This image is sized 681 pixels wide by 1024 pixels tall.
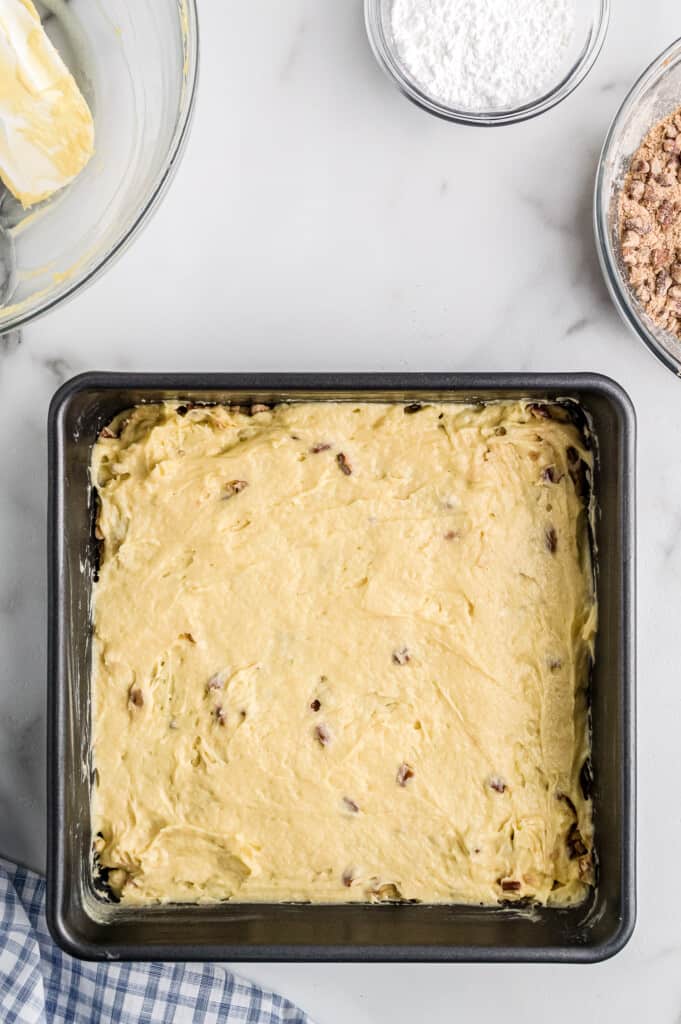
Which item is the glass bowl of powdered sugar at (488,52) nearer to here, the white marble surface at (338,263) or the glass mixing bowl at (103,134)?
the white marble surface at (338,263)

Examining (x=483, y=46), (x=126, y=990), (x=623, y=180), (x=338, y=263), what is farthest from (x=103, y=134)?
(x=126, y=990)

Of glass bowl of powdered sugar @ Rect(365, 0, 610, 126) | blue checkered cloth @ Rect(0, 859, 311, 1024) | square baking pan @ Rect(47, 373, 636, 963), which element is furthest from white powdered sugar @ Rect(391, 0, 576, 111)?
blue checkered cloth @ Rect(0, 859, 311, 1024)

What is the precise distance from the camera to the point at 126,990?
65.8 inches

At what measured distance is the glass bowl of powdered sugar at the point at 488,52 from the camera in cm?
160

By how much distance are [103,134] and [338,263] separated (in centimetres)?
39

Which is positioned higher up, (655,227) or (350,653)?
(655,227)

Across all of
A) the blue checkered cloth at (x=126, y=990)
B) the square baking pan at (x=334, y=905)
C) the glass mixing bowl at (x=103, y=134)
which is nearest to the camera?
the square baking pan at (x=334, y=905)

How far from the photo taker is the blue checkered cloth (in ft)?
5.47

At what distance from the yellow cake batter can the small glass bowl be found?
23 centimetres

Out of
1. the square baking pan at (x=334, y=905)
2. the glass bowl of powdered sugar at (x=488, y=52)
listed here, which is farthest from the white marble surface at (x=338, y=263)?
the square baking pan at (x=334, y=905)

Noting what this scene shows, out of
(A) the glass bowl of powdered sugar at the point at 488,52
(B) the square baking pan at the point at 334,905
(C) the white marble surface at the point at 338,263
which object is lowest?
(B) the square baking pan at the point at 334,905

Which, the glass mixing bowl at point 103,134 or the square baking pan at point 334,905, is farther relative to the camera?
the glass mixing bowl at point 103,134

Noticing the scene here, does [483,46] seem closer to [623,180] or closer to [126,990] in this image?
[623,180]

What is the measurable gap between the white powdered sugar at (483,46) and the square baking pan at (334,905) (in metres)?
0.48
